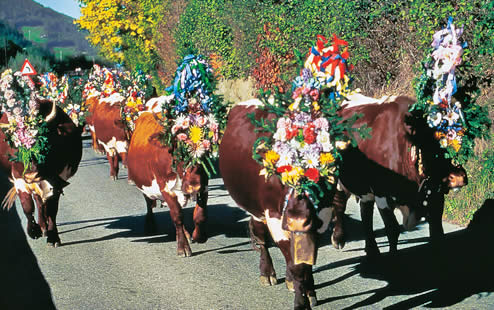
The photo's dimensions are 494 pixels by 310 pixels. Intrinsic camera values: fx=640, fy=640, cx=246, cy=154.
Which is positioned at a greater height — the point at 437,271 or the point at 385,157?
the point at 385,157

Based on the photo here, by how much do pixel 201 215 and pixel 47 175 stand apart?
2394 mm

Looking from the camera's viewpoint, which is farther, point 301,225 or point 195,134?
point 195,134

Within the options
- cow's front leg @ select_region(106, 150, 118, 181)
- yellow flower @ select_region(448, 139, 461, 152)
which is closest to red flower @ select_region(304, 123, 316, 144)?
yellow flower @ select_region(448, 139, 461, 152)

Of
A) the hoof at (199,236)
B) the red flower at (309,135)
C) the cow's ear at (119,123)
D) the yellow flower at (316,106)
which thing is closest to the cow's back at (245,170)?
the red flower at (309,135)

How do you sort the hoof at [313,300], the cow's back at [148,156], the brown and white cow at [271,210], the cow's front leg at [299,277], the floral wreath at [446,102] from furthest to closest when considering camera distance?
1. the cow's back at [148,156]
2. the floral wreath at [446,102]
3. the hoof at [313,300]
4. the cow's front leg at [299,277]
5. the brown and white cow at [271,210]

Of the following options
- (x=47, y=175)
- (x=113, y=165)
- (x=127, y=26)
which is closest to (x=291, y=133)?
(x=47, y=175)

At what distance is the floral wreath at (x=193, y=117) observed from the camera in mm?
8422

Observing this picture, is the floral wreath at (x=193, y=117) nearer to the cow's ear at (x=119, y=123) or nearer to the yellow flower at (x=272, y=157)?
the yellow flower at (x=272, y=157)

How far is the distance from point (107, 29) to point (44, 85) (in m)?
25.8

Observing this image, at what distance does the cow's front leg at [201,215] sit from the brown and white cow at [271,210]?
4.02ft

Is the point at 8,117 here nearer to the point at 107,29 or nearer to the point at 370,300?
the point at 370,300

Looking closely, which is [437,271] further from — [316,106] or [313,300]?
[316,106]

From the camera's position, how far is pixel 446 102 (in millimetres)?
7000

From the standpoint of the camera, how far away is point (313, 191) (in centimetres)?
559
